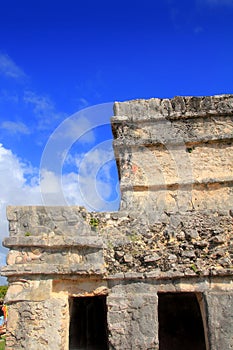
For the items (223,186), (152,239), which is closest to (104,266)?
(152,239)

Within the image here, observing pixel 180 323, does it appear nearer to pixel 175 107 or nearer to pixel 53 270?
pixel 53 270

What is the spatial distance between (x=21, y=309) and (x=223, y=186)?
4686 mm

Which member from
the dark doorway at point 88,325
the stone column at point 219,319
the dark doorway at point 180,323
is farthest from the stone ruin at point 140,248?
the dark doorway at point 180,323

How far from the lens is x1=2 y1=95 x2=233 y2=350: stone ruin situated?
5.73 meters

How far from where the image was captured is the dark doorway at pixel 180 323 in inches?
363

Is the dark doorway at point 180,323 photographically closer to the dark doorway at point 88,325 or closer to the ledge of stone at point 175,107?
the dark doorway at point 88,325

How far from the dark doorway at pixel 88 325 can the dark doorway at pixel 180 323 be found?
157 cm

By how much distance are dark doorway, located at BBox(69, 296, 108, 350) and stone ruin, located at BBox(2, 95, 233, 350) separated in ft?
8.45

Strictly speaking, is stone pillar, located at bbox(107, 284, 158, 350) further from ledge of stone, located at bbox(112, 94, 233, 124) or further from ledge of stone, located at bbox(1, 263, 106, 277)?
ledge of stone, located at bbox(112, 94, 233, 124)

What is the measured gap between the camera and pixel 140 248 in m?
6.25

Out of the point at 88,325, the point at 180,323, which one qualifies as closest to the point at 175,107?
the point at 180,323

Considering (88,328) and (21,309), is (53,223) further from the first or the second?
(88,328)

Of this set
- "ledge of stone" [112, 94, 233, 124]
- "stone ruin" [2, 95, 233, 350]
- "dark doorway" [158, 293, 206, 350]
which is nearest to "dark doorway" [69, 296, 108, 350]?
"dark doorway" [158, 293, 206, 350]

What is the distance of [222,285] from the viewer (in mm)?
5867
